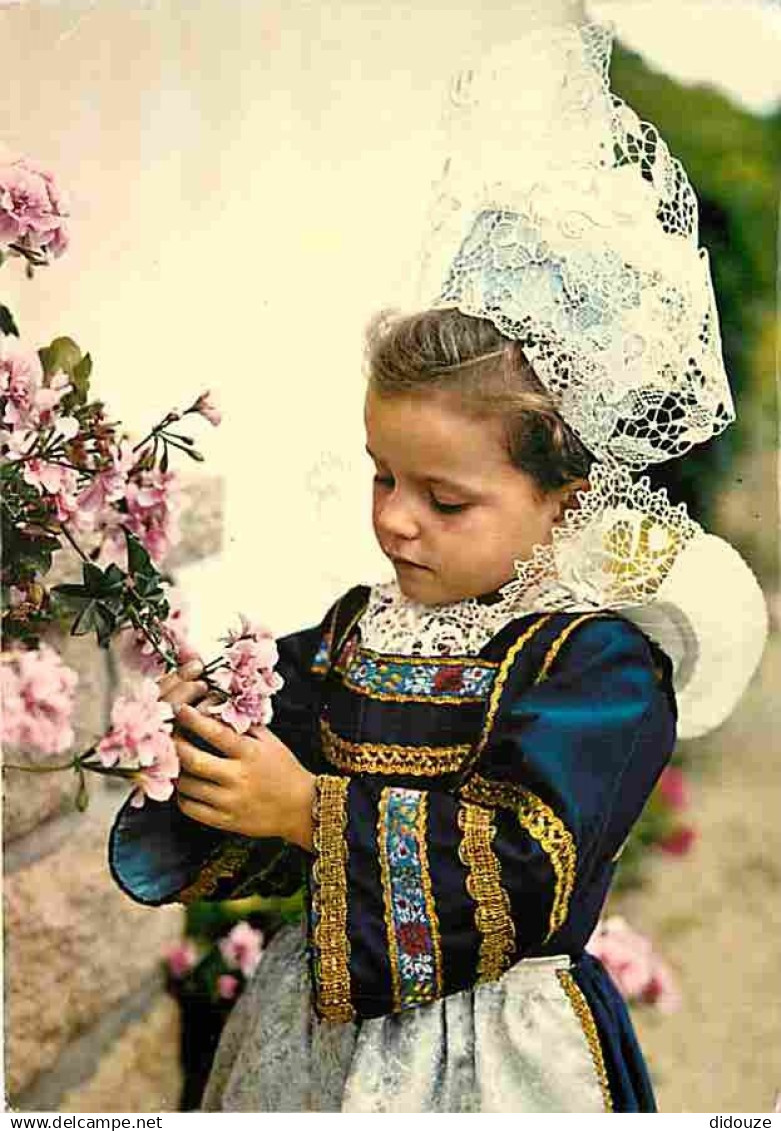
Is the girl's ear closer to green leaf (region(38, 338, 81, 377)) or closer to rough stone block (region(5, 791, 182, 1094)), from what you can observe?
green leaf (region(38, 338, 81, 377))

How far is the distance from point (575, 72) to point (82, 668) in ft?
1.85

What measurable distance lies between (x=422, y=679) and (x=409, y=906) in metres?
0.16

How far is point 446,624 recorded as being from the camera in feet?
3.64

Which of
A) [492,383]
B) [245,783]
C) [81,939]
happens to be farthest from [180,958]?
[492,383]

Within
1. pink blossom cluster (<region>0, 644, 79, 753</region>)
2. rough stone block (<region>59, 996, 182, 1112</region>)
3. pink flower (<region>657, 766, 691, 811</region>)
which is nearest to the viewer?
pink blossom cluster (<region>0, 644, 79, 753</region>)

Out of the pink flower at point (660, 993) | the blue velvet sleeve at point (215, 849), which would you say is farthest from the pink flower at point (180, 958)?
the pink flower at point (660, 993)

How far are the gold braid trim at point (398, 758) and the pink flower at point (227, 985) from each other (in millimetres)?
393

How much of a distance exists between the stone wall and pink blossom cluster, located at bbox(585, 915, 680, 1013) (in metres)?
0.39

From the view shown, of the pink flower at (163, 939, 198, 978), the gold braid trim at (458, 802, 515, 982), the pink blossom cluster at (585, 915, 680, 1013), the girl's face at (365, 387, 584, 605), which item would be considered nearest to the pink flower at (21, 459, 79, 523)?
the girl's face at (365, 387, 584, 605)

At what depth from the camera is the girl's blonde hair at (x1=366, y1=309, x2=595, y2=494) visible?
1.06 m

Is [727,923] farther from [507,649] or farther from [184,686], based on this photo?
[184,686]

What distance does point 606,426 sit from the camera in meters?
1.05

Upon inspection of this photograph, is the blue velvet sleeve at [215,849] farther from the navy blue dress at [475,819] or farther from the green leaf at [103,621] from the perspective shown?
the green leaf at [103,621]

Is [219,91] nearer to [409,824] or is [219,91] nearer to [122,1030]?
[409,824]
